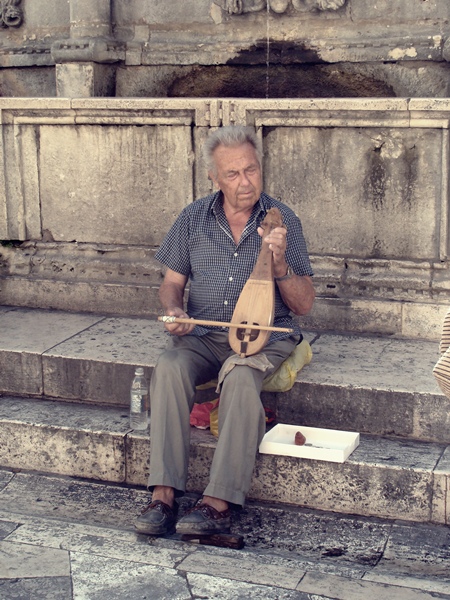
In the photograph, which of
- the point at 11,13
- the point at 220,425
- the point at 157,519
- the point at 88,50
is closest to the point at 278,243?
the point at 220,425

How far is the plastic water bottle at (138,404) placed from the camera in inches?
180

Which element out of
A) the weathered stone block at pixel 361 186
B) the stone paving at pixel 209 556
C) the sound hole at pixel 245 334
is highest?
the weathered stone block at pixel 361 186

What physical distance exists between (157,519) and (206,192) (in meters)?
2.17

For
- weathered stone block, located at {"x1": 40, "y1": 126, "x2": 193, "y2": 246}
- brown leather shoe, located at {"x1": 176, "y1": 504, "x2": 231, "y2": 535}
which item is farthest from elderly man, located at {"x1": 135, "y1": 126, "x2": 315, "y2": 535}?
weathered stone block, located at {"x1": 40, "y1": 126, "x2": 193, "y2": 246}

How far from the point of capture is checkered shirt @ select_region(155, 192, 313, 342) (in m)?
4.47

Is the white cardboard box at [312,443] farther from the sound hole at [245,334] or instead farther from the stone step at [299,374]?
the sound hole at [245,334]

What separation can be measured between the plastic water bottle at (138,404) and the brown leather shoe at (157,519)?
60 cm

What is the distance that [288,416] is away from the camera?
182 inches

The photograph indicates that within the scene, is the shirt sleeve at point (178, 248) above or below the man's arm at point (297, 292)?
above

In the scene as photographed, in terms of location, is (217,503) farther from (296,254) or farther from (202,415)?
(296,254)

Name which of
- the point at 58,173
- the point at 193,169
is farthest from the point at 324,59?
the point at 58,173

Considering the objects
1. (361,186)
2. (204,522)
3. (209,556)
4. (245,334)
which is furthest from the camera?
(361,186)

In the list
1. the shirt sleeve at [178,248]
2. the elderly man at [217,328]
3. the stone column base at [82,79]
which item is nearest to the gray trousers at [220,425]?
the elderly man at [217,328]

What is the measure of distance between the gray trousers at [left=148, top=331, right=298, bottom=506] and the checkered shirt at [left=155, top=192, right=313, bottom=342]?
27 cm
